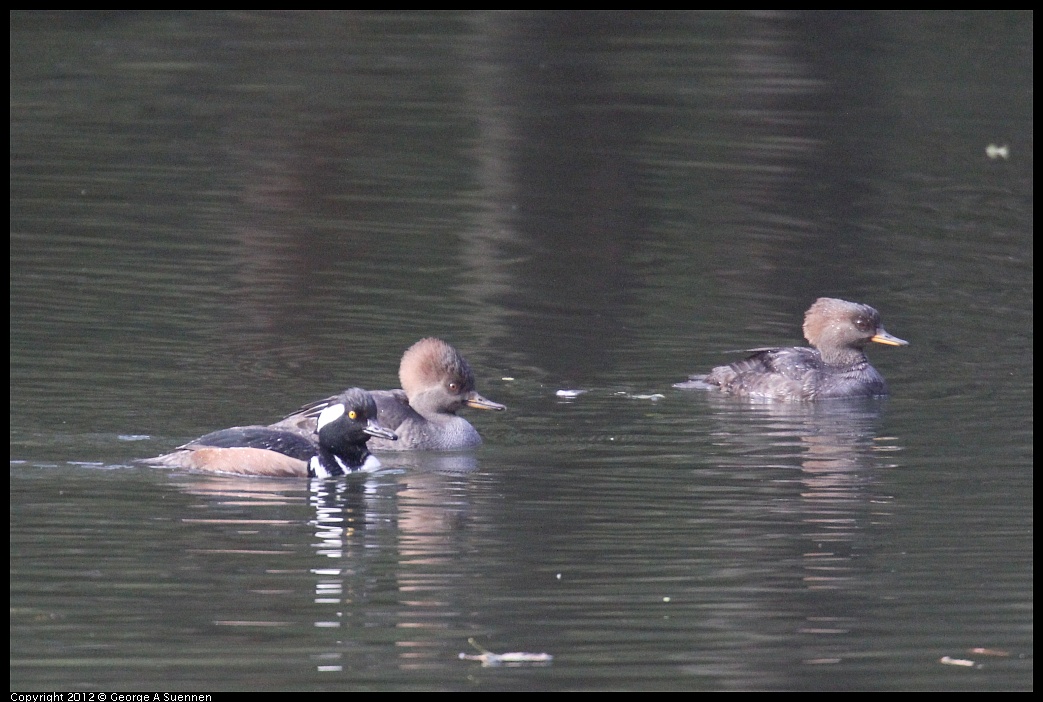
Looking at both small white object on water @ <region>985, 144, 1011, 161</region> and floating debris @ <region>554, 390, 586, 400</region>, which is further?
small white object on water @ <region>985, 144, 1011, 161</region>

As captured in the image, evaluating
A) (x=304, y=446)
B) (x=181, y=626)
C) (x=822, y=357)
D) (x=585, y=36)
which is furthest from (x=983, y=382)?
(x=585, y=36)

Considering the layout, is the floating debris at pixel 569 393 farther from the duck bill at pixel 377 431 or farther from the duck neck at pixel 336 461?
the duck neck at pixel 336 461

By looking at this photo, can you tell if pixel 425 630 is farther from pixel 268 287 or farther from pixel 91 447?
pixel 268 287

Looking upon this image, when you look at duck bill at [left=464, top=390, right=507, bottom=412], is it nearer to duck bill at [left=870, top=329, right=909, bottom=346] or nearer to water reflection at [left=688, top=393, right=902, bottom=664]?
water reflection at [left=688, top=393, right=902, bottom=664]

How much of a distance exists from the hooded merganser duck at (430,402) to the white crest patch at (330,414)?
33 centimetres

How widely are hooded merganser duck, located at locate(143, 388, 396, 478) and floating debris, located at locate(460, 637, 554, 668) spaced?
338cm

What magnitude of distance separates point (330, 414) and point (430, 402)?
1038mm

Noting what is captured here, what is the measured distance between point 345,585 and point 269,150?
13663 mm

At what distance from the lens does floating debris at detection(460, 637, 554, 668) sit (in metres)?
7.66

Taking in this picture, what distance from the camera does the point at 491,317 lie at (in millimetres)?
15125

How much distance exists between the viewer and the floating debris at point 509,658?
301 inches

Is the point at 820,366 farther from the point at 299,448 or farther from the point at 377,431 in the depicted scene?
the point at 299,448

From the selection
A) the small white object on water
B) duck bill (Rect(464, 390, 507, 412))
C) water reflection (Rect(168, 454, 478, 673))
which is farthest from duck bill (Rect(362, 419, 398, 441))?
the small white object on water
